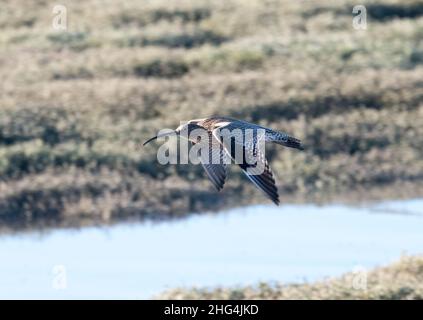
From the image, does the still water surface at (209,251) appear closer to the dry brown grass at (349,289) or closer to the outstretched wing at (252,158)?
the dry brown grass at (349,289)

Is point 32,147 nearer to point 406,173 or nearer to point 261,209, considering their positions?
point 261,209

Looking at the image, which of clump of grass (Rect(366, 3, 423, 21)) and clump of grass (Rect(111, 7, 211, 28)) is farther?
clump of grass (Rect(366, 3, 423, 21))

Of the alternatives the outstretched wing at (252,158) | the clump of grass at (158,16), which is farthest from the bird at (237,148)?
the clump of grass at (158,16)

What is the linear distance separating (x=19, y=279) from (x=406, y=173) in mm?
5042

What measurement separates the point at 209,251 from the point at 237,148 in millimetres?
3115

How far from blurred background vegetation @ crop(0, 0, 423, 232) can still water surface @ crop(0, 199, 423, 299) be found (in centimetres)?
45

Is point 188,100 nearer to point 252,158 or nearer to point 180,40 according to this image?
point 180,40

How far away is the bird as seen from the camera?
7.23 metres

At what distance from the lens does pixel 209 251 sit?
10250mm

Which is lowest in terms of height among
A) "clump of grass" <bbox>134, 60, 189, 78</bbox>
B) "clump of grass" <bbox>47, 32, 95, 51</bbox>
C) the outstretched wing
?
the outstretched wing

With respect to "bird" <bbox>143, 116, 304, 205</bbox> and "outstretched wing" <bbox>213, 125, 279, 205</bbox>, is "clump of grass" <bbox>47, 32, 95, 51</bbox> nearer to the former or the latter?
"bird" <bbox>143, 116, 304, 205</bbox>

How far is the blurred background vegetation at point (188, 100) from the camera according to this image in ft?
38.1

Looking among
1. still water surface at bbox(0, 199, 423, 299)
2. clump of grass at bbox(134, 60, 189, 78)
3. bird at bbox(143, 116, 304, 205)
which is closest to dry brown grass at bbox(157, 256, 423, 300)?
still water surface at bbox(0, 199, 423, 299)
